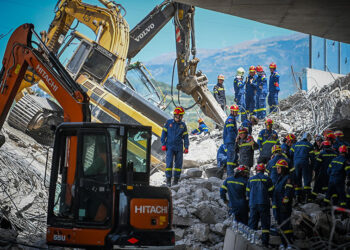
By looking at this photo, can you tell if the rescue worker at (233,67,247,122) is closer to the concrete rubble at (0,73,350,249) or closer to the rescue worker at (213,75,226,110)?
the rescue worker at (213,75,226,110)

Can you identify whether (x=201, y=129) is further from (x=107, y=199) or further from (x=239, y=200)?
(x=107, y=199)

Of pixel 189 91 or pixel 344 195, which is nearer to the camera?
pixel 344 195

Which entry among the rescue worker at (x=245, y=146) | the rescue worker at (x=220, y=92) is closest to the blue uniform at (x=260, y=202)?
the rescue worker at (x=245, y=146)

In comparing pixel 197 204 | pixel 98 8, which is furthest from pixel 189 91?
pixel 197 204

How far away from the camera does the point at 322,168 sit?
10711 mm

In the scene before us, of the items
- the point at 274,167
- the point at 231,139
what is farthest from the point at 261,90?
the point at 274,167

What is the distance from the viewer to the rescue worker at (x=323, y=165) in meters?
10.7

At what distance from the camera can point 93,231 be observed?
6523 millimetres

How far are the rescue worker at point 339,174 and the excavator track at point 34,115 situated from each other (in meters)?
8.00

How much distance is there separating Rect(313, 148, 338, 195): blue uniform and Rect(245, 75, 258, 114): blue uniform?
5.12 m

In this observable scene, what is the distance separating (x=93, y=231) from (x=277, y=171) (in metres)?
4.38

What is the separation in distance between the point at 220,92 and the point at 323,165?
6.56 metres

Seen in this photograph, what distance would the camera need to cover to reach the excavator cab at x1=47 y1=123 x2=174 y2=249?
6.52 m

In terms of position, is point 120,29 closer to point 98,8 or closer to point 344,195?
point 98,8
